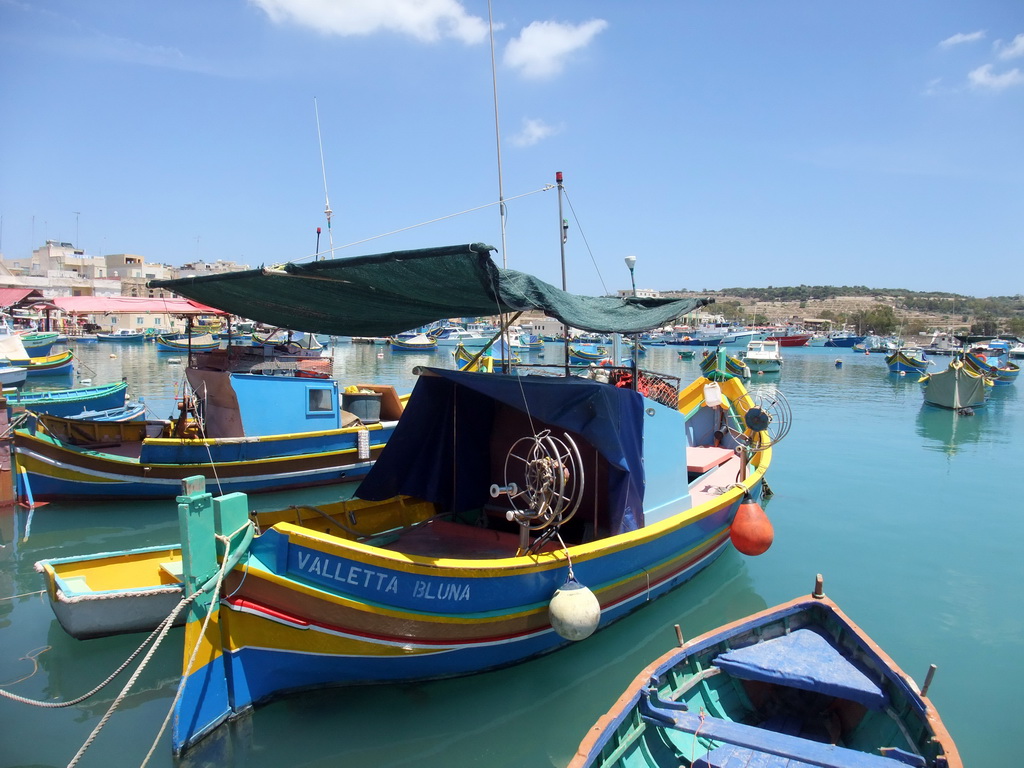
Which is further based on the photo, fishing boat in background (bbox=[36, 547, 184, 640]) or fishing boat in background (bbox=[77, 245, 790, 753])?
fishing boat in background (bbox=[36, 547, 184, 640])

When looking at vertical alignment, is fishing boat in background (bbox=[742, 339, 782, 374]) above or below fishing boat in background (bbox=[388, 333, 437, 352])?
below

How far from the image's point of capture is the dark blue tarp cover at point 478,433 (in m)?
6.59

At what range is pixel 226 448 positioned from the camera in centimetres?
1205

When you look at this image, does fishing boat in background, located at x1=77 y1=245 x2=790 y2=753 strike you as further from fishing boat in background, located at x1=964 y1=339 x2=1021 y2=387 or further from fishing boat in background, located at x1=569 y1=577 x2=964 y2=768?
fishing boat in background, located at x1=964 y1=339 x2=1021 y2=387

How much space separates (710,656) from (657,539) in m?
1.85

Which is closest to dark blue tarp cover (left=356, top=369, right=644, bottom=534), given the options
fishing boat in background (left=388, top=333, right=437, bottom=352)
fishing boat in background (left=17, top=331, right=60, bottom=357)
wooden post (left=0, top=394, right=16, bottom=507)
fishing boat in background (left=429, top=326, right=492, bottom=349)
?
wooden post (left=0, top=394, right=16, bottom=507)

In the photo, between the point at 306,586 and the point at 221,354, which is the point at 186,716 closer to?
the point at 306,586

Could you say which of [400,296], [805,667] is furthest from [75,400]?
[805,667]

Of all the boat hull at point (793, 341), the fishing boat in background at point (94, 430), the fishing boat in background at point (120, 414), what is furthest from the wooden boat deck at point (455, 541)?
the boat hull at point (793, 341)

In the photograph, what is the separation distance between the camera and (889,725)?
4758mm

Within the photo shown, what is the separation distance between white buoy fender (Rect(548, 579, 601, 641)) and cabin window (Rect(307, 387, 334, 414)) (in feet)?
28.4

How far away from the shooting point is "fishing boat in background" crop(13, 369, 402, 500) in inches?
458

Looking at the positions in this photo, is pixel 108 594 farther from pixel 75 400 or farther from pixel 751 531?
pixel 75 400

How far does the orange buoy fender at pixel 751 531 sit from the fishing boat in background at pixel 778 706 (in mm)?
1777
